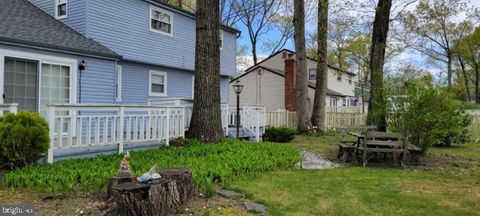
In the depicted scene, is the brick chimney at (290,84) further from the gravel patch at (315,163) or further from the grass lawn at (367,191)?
the grass lawn at (367,191)

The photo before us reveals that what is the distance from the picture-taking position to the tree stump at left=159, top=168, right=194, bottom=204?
5.13m

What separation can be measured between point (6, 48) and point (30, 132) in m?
4.31

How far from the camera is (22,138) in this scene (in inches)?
266

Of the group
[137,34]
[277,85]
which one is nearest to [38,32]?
[137,34]

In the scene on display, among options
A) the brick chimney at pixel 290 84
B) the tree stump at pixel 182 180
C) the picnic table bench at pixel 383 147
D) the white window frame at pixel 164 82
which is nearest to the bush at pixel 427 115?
the picnic table bench at pixel 383 147

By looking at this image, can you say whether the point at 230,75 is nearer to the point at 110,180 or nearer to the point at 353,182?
the point at 353,182

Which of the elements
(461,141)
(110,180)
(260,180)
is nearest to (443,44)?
(461,141)

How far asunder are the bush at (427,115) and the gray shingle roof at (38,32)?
9.03 m

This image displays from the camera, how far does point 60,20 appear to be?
1345 cm

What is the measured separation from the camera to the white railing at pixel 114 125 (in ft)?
24.8

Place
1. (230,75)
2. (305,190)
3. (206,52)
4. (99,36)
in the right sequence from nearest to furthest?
(305,190)
(206,52)
(99,36)
(230,75)

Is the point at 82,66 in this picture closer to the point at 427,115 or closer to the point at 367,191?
the point at 367,191

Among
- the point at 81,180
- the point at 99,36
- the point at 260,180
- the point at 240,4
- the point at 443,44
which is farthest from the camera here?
the point at 443,44

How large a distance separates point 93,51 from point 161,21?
179 inches
